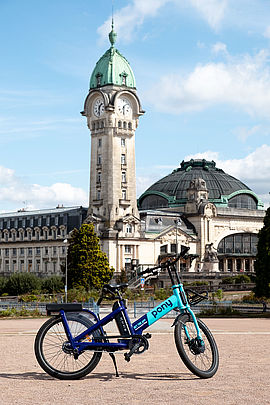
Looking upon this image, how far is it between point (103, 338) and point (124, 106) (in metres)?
109

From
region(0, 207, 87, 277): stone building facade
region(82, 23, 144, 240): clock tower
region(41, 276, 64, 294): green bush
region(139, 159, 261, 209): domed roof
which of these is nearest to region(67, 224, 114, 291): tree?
region(41, 276, 64, 294): green bush

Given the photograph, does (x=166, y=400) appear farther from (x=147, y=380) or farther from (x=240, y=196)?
(x=240, y=196)

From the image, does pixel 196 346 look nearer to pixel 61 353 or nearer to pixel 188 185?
pixel 61 353

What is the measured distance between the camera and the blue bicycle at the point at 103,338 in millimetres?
13484

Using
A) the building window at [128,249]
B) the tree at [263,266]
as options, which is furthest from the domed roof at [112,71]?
the tree at [263,266]

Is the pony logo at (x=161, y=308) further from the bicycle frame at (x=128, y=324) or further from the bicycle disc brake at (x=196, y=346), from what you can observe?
the bicycle disc brake at (x=196, y=346)

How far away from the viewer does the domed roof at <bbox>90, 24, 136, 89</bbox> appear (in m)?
120

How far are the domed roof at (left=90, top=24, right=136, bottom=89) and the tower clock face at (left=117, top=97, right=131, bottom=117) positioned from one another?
2.62 meters

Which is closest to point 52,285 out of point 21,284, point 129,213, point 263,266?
point 21,284

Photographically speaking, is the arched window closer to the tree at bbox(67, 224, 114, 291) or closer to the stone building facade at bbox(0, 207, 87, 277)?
the stone building facade at bbox(0, 207, 87, 277)

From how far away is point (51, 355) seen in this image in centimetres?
1368

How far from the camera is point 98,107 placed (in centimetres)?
12181

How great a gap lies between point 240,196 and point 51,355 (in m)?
132

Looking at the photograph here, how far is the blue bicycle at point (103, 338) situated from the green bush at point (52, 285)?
79350mm
